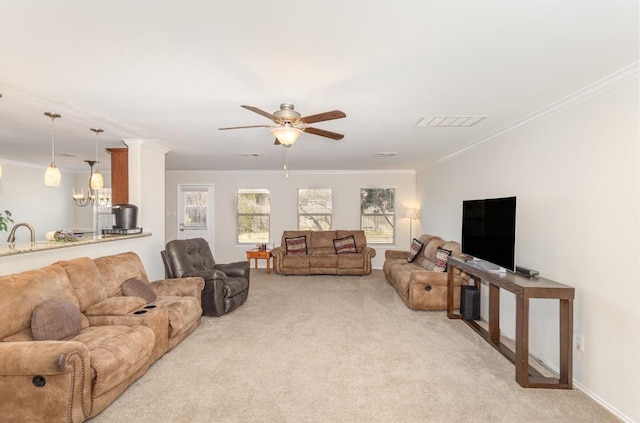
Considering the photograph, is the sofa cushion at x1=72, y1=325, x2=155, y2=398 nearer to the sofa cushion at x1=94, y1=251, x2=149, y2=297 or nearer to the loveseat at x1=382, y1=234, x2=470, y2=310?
the sofa cushion at x1=94, y1=251, x2=149, y2=297

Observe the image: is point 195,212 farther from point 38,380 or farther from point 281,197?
point 38,380

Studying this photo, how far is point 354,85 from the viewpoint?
2.62m

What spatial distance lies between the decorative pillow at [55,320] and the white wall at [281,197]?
5.71 meters

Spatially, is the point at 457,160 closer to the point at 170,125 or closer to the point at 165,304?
the point at 170,125

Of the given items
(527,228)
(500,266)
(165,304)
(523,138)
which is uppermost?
(523,138)

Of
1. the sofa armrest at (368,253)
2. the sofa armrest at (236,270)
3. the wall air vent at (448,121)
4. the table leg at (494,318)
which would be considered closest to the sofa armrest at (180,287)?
the sofa armrest at (236,270)

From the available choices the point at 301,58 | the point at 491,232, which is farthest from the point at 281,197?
the point at 301,58

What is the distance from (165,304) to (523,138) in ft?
14.0

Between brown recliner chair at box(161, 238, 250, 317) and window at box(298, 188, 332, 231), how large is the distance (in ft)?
11.1

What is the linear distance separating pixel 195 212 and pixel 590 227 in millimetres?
7903

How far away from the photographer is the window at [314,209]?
8.37 metres

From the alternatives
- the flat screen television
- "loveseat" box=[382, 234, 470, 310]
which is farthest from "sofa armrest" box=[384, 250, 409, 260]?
the flat screen television

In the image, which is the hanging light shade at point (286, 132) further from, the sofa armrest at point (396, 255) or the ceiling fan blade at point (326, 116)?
the sofa armrest at point (396, 255)

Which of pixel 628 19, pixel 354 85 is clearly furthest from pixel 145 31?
pixel 628 19
